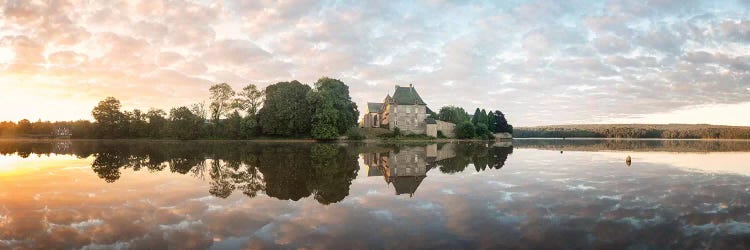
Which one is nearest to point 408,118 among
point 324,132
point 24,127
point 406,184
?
point 324,132

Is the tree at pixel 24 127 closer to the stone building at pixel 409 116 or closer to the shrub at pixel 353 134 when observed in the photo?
the shrub at pixel 353 134

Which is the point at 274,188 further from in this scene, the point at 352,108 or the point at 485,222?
the point at 352,108

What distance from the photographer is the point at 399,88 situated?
89.1 meters

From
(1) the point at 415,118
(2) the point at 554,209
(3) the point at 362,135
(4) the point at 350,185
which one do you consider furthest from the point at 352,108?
(2) the point at 554,209

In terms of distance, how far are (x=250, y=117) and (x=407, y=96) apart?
115 feet

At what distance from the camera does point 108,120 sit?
8819cm

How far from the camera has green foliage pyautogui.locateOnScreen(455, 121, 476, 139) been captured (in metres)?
84.8

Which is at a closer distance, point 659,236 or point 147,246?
point 147,246

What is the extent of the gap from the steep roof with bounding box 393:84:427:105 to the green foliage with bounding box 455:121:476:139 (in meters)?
10.1

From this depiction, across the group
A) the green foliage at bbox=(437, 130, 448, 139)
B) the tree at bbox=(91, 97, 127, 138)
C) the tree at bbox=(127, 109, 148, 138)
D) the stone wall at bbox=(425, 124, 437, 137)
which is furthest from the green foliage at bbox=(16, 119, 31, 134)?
the green foliage at bbox=(437, 130, 448, 139)

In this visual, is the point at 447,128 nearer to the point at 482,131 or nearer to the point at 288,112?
the point at 482,131

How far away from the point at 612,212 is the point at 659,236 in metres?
Result: 2.48

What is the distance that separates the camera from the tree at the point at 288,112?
67.6m

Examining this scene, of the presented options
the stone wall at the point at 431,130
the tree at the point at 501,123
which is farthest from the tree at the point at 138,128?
the tree at the point at 501,123
